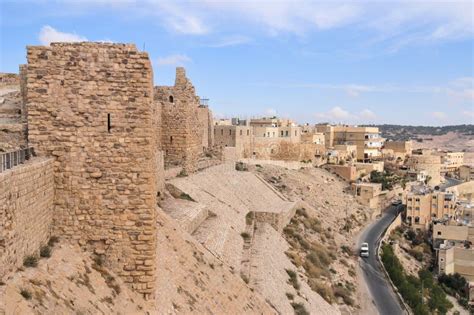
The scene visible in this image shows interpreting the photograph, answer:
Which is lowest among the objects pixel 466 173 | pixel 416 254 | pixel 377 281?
pixel 416 254

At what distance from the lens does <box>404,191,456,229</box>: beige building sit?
41312 mm

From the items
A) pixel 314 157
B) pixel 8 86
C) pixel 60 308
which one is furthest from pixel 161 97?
pixel 314 157

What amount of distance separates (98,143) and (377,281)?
18939mm

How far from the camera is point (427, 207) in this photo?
139 feet

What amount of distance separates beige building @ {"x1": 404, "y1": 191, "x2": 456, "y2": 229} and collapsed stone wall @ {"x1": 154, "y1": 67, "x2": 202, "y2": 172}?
93.4 ft

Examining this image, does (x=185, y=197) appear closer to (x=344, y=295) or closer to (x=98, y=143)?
(x=344, y=295)

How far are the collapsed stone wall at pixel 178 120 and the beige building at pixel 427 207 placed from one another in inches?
1121

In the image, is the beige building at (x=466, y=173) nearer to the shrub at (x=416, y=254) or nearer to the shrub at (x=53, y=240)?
the shrub at (x=416, y=254)

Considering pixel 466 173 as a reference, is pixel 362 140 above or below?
above

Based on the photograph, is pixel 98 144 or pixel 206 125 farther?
pixel 206 125

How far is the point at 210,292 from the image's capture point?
9016mm

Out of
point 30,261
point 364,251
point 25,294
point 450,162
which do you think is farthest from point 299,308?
point 450,162

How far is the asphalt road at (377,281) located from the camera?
19562mm

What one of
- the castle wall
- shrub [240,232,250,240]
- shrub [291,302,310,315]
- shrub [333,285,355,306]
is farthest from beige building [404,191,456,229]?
shrub [291,302,310,315]
